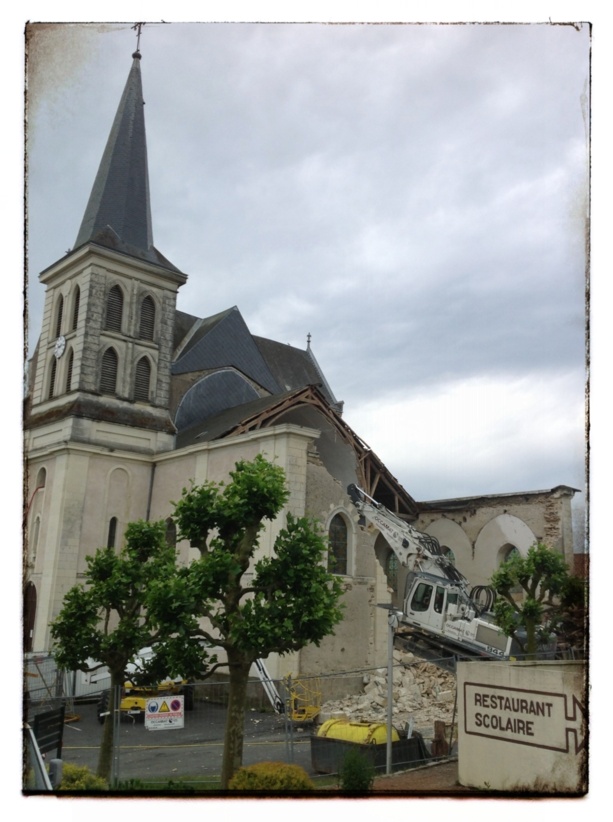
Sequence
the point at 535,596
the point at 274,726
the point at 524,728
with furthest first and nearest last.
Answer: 1. the point at 274,726
2. the point at 535,596
3. the point at 524,728

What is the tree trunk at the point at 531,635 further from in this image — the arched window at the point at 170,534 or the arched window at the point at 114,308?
the arched window at the point at 114,308

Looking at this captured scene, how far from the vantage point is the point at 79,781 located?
940 cm

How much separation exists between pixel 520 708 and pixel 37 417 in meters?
12.3

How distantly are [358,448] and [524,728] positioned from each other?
46.8ft

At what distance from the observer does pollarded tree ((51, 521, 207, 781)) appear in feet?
34.2

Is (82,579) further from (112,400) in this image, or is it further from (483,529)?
(483,529)

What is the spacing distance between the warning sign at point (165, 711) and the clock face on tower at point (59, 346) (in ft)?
34.6

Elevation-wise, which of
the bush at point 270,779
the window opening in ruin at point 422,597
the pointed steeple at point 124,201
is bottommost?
the bush at point 270,779

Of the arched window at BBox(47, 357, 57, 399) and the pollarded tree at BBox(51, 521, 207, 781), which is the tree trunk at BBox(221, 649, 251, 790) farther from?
the arched window at BBox(47, 357, 57, 399)

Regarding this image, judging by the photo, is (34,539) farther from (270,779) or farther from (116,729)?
(270,779)

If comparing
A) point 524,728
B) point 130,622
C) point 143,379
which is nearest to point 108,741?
point 130,622

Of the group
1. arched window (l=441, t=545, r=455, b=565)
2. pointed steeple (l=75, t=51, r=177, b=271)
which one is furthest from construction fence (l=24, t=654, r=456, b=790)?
pointed steeple (l=75, t=51, r=177, b=271)

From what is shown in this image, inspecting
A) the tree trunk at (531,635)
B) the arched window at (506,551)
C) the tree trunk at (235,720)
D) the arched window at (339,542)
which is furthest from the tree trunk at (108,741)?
the arched window at (506,551)

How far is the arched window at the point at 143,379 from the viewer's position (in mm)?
21047
